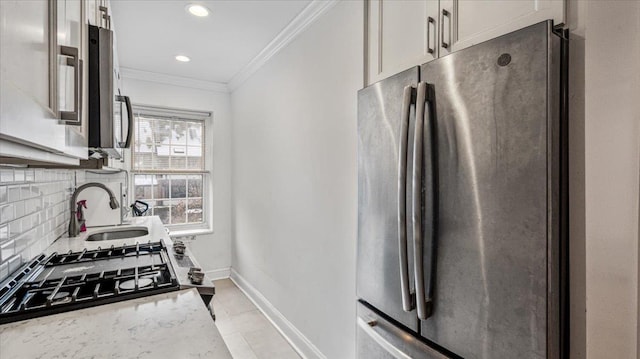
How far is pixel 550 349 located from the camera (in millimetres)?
832

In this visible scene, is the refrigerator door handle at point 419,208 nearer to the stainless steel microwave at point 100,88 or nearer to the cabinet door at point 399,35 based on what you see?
the cabinet door at point 399,35

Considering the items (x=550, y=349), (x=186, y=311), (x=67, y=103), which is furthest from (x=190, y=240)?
(x=550, y=349)

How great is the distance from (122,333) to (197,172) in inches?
132

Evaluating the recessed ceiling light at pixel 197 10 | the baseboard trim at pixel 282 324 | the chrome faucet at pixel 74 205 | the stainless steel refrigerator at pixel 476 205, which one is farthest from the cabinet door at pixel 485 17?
the chrome faucet at pixel 74 205

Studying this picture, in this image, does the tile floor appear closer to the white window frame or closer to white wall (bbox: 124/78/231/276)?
white wall (bbox: 124/78/231/276)

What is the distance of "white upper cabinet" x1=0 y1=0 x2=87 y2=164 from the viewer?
1.23 ft

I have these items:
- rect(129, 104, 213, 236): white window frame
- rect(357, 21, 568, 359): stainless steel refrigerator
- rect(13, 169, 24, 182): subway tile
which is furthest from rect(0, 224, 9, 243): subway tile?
rect(129, 104, 213, 236): white window frame

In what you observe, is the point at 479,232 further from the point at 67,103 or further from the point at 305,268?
the point at 305,268

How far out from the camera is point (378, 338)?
1.36 meters

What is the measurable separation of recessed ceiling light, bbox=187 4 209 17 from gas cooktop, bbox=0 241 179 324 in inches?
65.8

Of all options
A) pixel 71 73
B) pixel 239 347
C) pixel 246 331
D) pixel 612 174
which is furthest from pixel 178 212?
pixel 612 174

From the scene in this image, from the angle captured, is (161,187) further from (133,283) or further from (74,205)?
(133,283)

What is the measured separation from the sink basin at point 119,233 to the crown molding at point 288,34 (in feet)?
6.13

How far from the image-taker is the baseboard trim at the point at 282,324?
2326 millimetres
